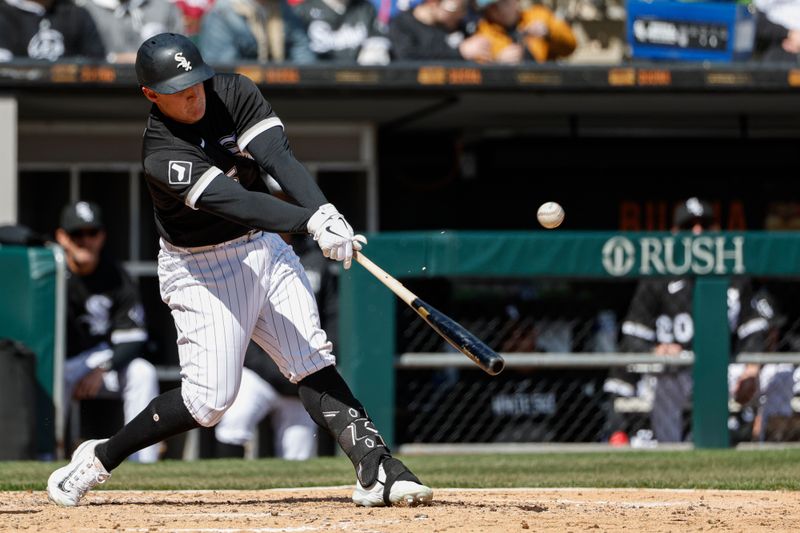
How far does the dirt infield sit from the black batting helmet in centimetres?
140

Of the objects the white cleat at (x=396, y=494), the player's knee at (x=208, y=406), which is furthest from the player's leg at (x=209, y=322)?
the white cleat at (x=396, y=494)

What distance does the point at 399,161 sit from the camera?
1095cm

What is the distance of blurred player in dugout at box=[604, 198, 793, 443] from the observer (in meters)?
8.26

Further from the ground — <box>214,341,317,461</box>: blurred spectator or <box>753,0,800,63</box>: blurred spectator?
<box>753,0,800,63</box>: blurred spectator

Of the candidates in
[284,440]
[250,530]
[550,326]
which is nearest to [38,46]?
[284,440]

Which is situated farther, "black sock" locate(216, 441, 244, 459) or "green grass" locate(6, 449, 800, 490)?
"black sock" locate(216, 441, 244, 459)

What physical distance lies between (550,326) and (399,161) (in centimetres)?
252

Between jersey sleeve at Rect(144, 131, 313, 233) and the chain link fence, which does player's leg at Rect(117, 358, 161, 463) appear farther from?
jersey sleeve at Rect(144, 131, 313, 233)

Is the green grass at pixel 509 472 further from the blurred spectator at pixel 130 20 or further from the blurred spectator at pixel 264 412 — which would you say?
the blurred spectator at pixel 130 20

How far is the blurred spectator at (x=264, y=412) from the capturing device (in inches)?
321

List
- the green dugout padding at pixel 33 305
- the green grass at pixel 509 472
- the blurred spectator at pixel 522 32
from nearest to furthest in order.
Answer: the green grass at pixel 509 472 → the green dugout padding at pixel 33 305 → the blurred spectator at pixel 522 32

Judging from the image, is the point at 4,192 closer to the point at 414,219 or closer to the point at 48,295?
the point at 48,295

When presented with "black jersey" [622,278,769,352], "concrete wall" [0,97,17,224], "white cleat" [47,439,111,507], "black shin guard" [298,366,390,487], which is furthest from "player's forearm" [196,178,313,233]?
"concrete wall" [0,97,17,224]

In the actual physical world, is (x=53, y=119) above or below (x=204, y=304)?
above
